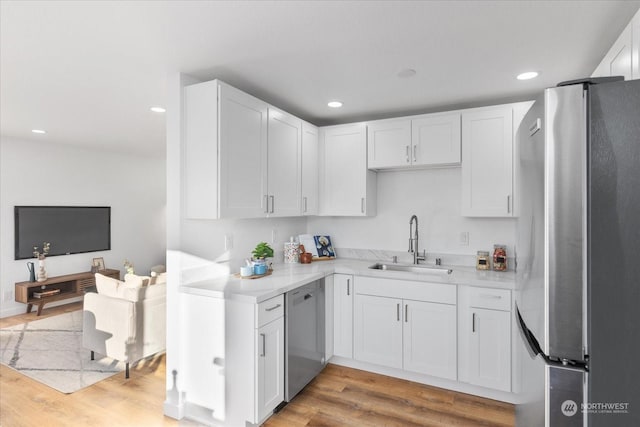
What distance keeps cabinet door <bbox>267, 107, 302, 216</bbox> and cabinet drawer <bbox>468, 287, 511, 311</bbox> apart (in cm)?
166

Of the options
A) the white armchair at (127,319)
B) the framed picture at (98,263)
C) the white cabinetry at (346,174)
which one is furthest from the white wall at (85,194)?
the white cabinetry at (346,174)

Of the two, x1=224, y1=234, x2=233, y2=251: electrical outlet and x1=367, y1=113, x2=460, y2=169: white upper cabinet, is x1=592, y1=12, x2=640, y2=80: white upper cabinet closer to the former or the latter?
x1=367, y1=113, x2=460, y2=169: white upper cabinet

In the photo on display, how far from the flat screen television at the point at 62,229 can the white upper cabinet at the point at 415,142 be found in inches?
190

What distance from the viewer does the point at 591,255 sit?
1.09m

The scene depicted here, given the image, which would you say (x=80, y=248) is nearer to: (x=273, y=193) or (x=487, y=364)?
(x=273, y=193)

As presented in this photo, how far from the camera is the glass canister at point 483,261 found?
120 inches

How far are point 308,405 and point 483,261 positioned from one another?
1.91m

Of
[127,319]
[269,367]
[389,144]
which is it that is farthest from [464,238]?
[127,319]

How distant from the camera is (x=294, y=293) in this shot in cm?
254

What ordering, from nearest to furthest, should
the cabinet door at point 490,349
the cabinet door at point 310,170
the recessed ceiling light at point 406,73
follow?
the recessed ceiling light at point 406,73, the cabinet door at point 490,349, the cabinet door at point 310,170

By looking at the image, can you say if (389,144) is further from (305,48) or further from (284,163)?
(305,48)

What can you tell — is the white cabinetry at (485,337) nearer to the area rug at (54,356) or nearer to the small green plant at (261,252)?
the small green plant at (261,252)

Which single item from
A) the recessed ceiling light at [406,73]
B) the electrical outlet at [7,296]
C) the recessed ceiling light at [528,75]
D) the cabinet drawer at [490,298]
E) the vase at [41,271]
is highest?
the recessed ceiling light at [406,73]

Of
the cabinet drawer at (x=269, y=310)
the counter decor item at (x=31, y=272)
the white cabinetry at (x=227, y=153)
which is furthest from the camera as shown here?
the counter decor item at (x=31, y=272)
